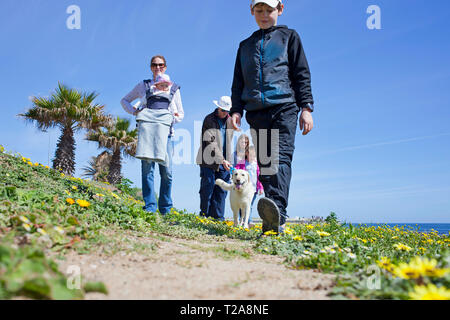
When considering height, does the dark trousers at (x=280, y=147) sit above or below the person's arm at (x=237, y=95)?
below

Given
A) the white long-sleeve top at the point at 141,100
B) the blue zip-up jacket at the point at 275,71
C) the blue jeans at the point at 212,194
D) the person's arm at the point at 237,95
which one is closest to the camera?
the blue zip-up jacket at the point at 275,71

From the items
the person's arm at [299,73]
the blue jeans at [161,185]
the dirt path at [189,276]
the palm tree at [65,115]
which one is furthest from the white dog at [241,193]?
the palm tree at [65,115]

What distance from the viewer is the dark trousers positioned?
3.85 metres

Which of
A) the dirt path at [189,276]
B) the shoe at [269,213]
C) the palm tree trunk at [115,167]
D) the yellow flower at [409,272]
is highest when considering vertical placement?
the palm tree trunk at [115,167]

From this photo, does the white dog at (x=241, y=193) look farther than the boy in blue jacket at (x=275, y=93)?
Yes

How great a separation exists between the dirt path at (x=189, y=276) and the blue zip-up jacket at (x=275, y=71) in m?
2.06

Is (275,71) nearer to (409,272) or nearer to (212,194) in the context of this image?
(409,272)

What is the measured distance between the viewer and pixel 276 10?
4.23 m

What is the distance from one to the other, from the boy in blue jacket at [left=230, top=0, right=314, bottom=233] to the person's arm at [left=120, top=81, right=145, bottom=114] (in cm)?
205

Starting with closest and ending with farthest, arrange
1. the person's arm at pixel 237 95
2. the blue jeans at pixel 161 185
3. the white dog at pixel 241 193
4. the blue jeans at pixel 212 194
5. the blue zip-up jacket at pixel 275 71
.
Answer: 1. the blue zip-up jacket at pixel 275 71
2. the person's arm at pixel 237 95
3. the blue jeans at pixel 161 185
4. the white dog at pixel 241 193
5. the blue jeans at pixel 212 194

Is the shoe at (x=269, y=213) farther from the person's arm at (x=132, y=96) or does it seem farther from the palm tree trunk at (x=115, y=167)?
the palm tree trunk at (x=115, y=167)

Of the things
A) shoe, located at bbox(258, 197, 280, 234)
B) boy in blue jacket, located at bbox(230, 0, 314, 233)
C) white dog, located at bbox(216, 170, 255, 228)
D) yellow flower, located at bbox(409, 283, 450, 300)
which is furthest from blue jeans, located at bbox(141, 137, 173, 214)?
yellow flower, located at bbox(409, 283, 450, 300)

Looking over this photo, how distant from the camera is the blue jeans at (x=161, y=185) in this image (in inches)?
203

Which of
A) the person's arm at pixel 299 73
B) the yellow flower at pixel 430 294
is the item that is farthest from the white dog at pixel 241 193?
the yellow flower at pixel 430 294
